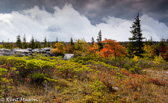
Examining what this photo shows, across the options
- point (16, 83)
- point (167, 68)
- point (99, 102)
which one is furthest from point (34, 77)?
point (167, 68)

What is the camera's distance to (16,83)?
17.3 feet

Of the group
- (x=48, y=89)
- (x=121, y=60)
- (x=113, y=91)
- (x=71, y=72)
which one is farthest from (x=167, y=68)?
(x=48, y=89)

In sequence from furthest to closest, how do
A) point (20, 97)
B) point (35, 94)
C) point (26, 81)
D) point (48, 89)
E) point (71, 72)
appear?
point (71, 72) → point (26, 81) → point (48, 89) → point (35, 94) → point (20, 97)

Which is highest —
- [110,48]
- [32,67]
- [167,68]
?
[110,48]

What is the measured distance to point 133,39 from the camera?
22.1 meters

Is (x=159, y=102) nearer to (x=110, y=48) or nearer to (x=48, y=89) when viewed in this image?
(x=48, y=89)

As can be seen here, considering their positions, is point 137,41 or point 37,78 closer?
point 37,78

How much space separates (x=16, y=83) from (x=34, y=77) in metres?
1.02

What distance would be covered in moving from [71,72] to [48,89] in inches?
109

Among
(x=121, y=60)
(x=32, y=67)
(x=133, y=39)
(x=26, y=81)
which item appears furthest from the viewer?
(x=133, y=39)

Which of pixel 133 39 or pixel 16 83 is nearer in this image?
pixel 16 83

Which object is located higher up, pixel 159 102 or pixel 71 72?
pixel 71 72

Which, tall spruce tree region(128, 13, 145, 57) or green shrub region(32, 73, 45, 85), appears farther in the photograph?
tall spruce tree region(128, 13, 145, 57)

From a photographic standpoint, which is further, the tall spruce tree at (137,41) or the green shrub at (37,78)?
the tall spruce tree at (137,41)
